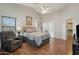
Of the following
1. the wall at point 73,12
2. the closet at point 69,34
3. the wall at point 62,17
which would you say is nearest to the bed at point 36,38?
the wall at point 62,17

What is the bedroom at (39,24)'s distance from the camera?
7.09 feet

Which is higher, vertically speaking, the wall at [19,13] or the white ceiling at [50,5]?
the white ceiling at [50,5]

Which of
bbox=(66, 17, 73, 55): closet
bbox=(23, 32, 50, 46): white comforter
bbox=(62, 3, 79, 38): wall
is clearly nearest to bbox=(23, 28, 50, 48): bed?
bbox=(23, 32, 50, 46): white comforter

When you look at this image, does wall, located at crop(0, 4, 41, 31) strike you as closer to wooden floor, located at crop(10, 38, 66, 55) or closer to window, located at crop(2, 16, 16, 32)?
window, located at crop(2, 16, 16, 32)

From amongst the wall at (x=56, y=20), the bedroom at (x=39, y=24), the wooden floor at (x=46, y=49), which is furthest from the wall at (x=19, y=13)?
the wooden floor at (x=46, y=49)

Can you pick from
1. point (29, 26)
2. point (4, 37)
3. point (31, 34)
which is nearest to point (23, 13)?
point (29, 26)

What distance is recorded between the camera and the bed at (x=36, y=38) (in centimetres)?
221

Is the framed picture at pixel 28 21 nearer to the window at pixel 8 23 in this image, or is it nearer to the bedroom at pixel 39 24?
the bedroom at pixel 39 24

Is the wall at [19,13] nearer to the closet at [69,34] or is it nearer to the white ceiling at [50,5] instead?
the white ceiling at [50,5]

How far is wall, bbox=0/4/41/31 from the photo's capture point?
2146 millimetres

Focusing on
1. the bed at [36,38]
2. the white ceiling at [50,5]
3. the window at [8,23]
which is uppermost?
the white ceiling at [50,5]
